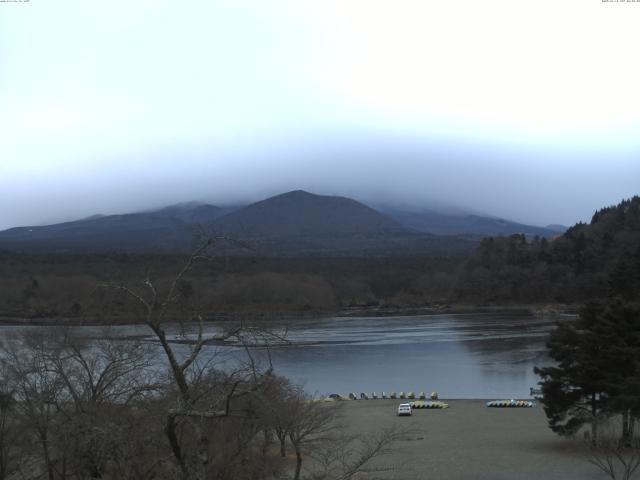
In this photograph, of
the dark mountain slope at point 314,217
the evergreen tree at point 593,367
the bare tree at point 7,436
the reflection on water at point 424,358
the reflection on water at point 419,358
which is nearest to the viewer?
the bare tree at point 7,436

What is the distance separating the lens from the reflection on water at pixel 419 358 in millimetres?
A: 28578

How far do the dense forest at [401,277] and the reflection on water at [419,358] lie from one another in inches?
547

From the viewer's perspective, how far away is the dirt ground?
14.2 meters

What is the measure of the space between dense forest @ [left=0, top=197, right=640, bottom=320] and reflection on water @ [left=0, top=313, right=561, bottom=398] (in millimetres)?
13891

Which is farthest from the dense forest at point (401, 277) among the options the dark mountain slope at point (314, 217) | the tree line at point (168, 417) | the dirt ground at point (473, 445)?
the dark mountain slope at point (314, 217)

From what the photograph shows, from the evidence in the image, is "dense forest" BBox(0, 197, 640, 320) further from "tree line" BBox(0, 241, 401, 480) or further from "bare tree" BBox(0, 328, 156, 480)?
"tree line" BBox(0, 241, 401, 480)

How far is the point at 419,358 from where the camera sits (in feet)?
119

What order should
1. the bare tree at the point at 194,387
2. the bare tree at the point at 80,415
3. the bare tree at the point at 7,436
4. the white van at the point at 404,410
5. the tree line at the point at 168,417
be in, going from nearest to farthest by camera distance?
the bare tree at the point at 194,387 → the tree line at the point at 168,417 → the bare tree at the point at 80,415 → the bare tree at the point at 7,436 → the white van at the point at 404,410

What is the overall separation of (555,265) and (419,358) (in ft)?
145

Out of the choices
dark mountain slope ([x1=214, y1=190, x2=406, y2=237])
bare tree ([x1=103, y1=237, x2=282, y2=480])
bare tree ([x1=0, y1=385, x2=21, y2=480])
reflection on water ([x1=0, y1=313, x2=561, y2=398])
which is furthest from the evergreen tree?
dark mountain slope ([x1=214, y1=190, x2=406, y2=237])

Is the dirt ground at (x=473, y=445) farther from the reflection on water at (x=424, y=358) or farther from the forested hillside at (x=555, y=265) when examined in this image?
the forested hillside at (x=555, y=265)

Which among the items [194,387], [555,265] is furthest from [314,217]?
[194,387]

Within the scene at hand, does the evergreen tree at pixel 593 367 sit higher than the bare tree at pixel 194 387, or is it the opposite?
the bare tree at pixel 194 387

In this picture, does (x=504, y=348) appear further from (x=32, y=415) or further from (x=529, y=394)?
(x=32, y=415)
